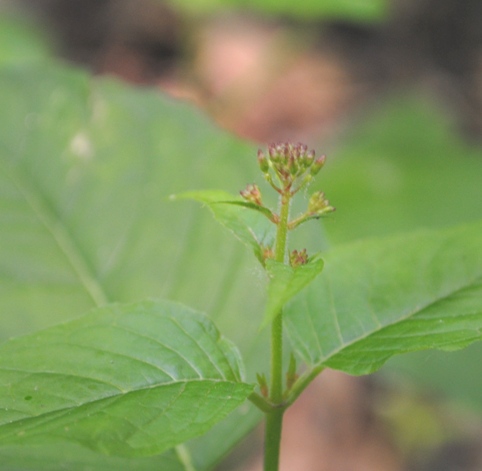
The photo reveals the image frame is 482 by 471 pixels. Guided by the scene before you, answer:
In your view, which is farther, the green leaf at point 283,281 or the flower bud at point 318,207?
the flower bud at point 318,207

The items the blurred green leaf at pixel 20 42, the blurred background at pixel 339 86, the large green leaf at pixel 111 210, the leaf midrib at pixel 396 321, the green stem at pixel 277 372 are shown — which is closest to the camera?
the green stem at pixel 277 372

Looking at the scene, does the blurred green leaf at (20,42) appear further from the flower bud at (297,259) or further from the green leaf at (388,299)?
the flower bud at (297,259)

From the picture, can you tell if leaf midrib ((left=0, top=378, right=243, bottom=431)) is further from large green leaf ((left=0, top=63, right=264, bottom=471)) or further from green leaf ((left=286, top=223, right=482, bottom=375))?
large green leaf ((left=0, top=63, right=264, bottom=471))

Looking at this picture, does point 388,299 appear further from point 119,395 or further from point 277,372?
point 119,395

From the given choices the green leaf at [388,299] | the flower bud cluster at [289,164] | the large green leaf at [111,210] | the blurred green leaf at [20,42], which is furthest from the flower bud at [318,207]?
the blurred green leaf at [20,42]

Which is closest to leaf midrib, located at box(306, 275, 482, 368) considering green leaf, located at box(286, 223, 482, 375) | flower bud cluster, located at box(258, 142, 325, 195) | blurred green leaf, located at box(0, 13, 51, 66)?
green leaf, located at box(286, 223, 482, 375)

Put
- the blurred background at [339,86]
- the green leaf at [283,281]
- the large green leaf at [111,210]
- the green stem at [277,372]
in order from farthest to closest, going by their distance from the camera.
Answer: the blurred background at [339,86], the large green leaf at [111,210], the green stem at [277,372], the green leaf at [283,281]

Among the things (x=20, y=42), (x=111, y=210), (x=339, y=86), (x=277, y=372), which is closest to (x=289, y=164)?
(x=277, y=372)
